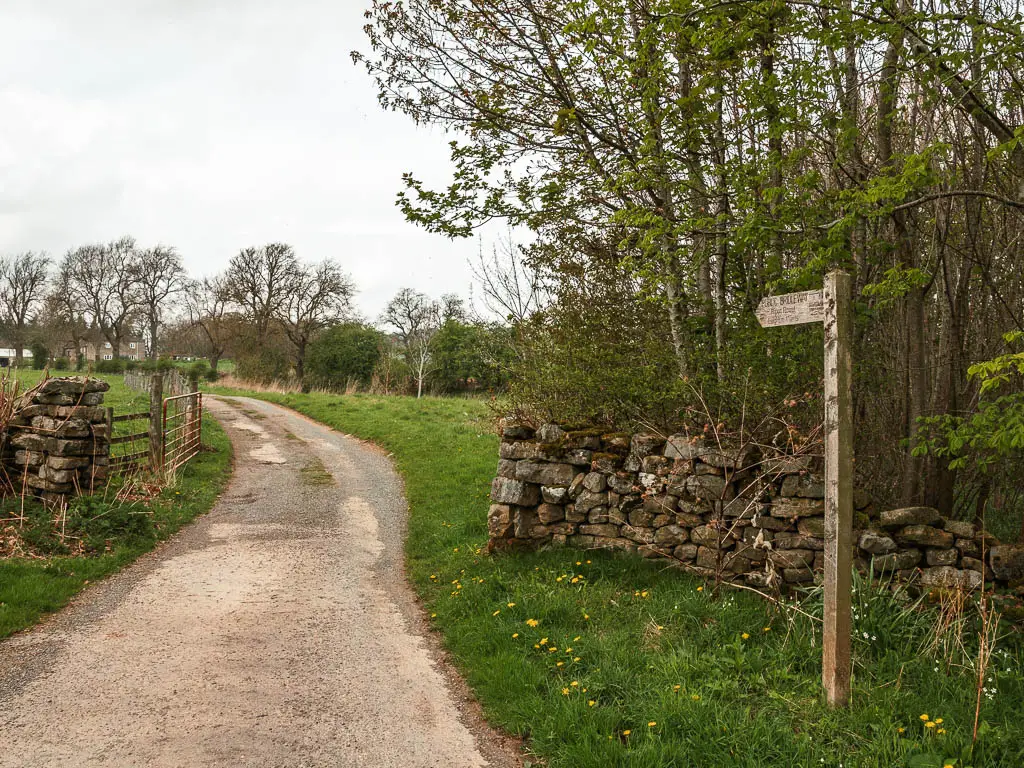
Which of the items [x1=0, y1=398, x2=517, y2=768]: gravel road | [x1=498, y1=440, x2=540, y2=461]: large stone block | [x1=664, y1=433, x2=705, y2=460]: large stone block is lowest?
[x1=0, y1=398, x2=517, y2=768]: gravel road

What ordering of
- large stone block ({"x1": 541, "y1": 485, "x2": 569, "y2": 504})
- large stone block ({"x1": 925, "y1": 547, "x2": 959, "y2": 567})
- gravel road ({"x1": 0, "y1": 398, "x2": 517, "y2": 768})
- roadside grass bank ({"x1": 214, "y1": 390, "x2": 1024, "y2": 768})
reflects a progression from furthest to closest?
1. large stone block ({"x1": 541, "y1": 485, "x2": 569, "y2": 504})
2. large stone block ({"x1": 925, "y1": 547, "x2": 959, "y2": 567})
3. gravel road ({"x1": 0, "y1": 398, "x2": 517, "y2": 768})
4. roadside grass bank ({"x1": 214, "y1": 390, "x2": 1024, "y2": 768})

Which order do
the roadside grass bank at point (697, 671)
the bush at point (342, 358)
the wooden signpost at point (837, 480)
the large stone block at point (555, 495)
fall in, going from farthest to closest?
the bush at point (342, 358)
the large stone block at point (555, 495)
the wooden signpost at point (837, 480)
the roadside grass bank at point (697, 671)

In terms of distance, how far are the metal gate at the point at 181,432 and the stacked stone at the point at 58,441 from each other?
6.51 ft

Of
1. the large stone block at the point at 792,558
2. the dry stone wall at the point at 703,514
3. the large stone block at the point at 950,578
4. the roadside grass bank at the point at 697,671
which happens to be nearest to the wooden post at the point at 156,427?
the roadside grass bank at the point at 697,671

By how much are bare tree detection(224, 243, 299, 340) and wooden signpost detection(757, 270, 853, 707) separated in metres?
41.0

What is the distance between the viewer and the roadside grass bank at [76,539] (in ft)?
19.9

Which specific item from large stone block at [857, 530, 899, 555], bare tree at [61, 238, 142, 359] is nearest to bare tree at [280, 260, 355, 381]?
bare tree at [61, 238, 142, 359]

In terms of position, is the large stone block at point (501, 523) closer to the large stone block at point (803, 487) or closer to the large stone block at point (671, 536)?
the large stone block at point (671, 536)

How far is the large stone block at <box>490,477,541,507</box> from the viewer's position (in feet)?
23.6

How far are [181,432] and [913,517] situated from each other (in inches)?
523

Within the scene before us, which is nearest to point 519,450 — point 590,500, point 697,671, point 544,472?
point 544,472

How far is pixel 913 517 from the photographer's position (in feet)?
17.5

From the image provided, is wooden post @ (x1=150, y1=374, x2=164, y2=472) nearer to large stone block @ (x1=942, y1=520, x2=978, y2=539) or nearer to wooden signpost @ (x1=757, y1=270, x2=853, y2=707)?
wooden signpost @ (x1=757, y1=270, x2=853, y2=707)

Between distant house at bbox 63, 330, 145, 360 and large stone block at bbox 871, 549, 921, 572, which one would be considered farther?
distant house at bbox 63, 330, 145, 360
